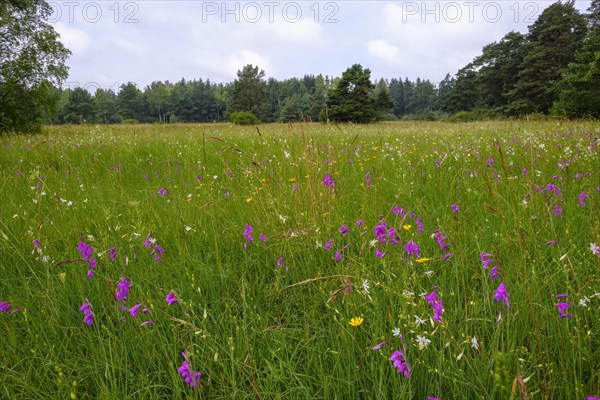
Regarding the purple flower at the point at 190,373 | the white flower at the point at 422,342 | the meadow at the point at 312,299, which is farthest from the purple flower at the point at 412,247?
the purple flower at the point at 190,373

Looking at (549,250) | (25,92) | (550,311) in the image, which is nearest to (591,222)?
(549,250)

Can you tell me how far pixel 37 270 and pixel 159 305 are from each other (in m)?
0.98

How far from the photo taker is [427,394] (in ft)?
3.64

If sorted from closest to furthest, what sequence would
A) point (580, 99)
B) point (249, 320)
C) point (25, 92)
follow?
1. point (249, 320)
2. point (25, 92)
3. point (580, 99)

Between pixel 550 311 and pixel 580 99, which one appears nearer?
pixel 550 311

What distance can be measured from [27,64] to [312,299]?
78.1ft

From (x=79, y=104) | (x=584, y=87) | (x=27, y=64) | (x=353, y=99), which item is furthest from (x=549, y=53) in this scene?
(x=79, y=104)

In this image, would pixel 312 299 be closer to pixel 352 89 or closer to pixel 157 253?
pixel 157 253

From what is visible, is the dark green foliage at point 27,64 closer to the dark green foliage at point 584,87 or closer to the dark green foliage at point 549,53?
the dark green foliage at point 584,87

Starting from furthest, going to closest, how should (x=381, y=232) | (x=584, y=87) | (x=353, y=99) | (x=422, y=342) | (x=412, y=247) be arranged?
1. (x=353, y=99)
2. (x=584, y=87)
3. (x=381, y=232)
4. (x=412, y=247)
5. (x=422, y=342)

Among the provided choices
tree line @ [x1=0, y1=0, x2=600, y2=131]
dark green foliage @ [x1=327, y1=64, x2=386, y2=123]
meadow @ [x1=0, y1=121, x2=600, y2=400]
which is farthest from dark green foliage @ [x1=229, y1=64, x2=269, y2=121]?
meadow @ [x1=0, y1=121, x2=600, y2=400]

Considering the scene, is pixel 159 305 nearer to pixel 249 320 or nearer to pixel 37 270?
pixel 249 320

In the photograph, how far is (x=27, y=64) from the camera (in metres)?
18.5

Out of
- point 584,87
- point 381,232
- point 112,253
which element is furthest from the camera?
point 584,87
